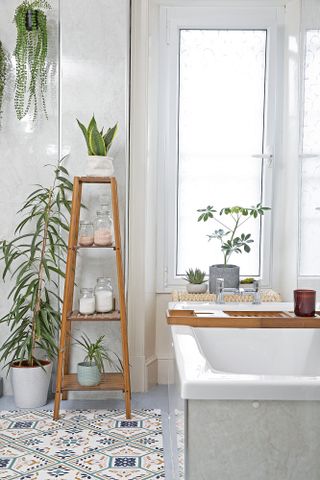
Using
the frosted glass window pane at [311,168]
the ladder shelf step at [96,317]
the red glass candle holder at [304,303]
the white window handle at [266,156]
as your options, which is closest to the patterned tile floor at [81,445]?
the ladder shelf step at [96,317]

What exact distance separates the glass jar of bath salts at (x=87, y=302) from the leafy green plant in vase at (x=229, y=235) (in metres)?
0.69

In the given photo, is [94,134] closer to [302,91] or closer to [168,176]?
[168,176]

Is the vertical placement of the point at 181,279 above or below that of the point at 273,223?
below

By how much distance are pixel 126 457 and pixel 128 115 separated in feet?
6.49

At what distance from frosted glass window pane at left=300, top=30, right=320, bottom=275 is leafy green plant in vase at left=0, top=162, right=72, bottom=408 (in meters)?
1.41

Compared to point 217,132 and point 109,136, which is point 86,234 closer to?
point 109,136

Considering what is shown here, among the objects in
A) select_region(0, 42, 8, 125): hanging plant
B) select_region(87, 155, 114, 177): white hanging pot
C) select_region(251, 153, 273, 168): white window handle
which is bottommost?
select_region(87, 155, 114, 177): white hanging pot

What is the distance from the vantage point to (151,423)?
332cm

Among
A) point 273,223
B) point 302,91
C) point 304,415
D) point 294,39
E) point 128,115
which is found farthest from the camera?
point 273,223

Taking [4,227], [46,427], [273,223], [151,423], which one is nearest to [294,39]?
[273,223]

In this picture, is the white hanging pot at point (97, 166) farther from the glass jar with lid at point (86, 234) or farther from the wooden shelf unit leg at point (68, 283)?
the glass jar with lid at point (86, 234)

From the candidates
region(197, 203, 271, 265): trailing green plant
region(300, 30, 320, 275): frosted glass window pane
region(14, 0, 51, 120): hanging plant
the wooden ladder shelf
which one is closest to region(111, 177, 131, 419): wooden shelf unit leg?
the wooden ladder shelf

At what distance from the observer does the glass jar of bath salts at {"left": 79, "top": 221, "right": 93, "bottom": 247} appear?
3455 millimetres

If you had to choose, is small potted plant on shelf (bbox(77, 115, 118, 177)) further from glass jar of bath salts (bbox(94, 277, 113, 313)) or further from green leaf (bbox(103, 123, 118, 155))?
glass jar of bath salts (bbox(94, 277, 113, 313))
